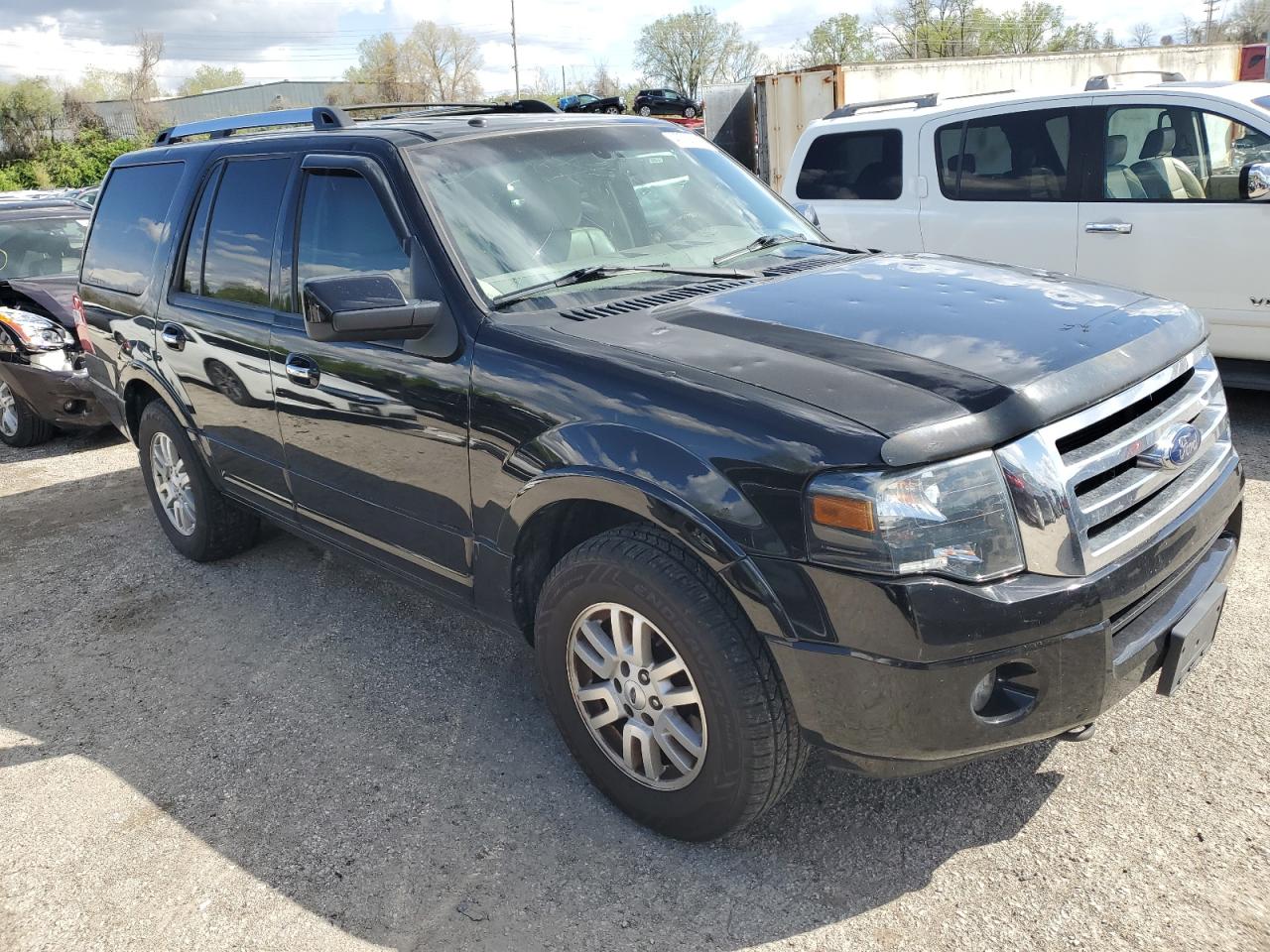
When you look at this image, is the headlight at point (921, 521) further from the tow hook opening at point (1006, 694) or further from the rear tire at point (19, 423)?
the rear tire at point (19, 423)

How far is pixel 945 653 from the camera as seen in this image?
2.20m

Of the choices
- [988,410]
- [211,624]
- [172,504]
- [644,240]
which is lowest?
[211,624]

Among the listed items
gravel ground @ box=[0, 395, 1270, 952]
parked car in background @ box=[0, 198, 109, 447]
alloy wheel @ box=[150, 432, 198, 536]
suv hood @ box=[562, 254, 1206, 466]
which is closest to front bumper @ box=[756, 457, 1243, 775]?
suv hood @ box=[562, 254, 1206, 466]

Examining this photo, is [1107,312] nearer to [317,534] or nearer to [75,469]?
[317,534]

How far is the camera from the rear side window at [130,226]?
4.63 meters

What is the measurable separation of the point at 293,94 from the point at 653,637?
203ft

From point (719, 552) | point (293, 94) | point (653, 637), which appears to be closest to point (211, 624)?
point (653, 637)

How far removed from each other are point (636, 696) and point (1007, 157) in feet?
17.2

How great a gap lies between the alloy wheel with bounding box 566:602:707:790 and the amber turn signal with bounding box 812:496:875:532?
0.55 meters

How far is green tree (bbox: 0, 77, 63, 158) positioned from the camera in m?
47.4

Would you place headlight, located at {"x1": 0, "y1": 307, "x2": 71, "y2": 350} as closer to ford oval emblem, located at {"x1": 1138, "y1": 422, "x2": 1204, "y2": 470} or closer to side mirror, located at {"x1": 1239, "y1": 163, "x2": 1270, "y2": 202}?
ford oval emblem, located at {"x1": 1138, "y1": 422, "x2": 1204, "y2": 470}

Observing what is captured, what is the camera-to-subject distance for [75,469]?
710cm

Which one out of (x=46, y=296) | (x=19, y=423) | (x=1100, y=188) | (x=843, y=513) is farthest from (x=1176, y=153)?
(x=19, y=423)

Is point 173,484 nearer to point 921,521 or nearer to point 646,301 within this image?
point 646,301
